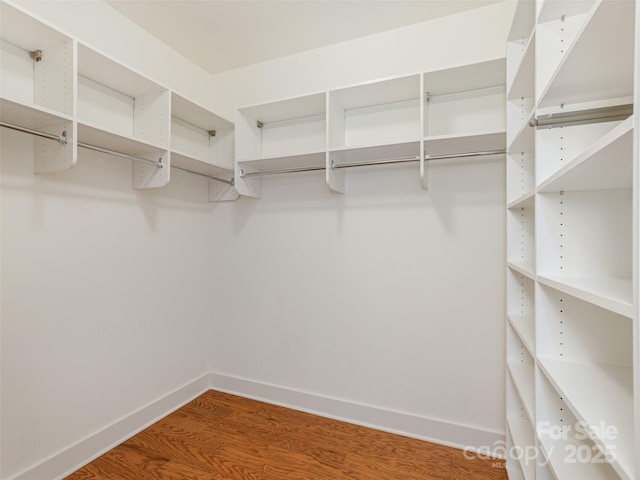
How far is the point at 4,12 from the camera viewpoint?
4.41 feet

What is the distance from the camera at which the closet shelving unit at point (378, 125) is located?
1.92 meters

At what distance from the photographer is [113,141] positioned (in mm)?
1812

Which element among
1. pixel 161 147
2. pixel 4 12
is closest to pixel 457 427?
pixel 161 147

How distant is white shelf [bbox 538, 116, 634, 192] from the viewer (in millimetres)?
675

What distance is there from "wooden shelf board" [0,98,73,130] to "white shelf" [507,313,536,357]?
2184 mm

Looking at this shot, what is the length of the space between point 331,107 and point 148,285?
1.73m

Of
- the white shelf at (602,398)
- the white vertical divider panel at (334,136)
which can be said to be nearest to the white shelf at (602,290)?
the white shelf at (602,398)

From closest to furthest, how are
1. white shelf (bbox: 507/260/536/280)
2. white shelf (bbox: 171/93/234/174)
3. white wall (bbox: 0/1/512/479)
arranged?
white shelf (bbox: 507/260/536/280)
white wall (bbox: 0/1/512/479)
white shelf (bbox: 171/93/234/174)

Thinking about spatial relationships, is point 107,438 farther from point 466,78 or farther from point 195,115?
point 466,78

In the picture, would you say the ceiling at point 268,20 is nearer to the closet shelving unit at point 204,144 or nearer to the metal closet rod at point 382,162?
the closet shelving unit at point 204,144

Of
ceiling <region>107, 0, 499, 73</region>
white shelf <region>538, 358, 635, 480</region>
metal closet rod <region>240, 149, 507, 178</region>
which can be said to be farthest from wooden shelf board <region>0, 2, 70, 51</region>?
white shelf <region>538, 358, 635, 480</region>

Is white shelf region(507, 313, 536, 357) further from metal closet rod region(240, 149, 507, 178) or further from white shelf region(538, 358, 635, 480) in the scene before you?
metal closet rod region(240, 149, 507, 178)

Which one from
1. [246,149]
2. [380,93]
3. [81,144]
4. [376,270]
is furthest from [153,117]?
[376,270]

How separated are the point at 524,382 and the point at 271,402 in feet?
5.86
